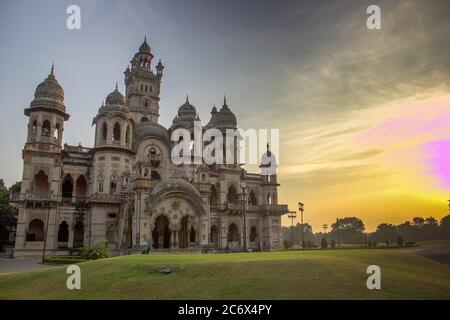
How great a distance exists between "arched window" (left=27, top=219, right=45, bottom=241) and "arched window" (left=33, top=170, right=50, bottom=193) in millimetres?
3823

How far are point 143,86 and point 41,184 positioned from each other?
23.5m

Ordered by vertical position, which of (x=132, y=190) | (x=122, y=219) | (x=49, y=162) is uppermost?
(x=49, y=162)

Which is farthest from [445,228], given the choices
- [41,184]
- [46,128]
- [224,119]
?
[46,128]

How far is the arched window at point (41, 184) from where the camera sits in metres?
44.8

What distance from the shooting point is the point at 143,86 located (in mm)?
61469

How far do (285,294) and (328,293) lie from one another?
1.52m

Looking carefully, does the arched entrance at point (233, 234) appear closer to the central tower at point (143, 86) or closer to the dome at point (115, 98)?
the central tower at point (143, 86)

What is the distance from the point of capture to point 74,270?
1986 cm

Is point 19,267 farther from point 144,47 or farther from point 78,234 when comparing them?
point 144,47

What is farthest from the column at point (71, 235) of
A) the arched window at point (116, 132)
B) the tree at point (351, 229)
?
the tree at point (351, 229)

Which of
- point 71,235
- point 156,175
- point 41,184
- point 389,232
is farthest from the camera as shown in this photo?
point 389,232
